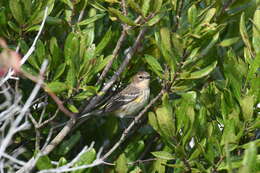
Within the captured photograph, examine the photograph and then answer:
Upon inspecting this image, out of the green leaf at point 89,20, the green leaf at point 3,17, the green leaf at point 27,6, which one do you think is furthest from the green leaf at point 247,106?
the green leaf at point 3,17

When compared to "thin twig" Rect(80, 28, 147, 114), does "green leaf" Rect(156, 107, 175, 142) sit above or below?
below

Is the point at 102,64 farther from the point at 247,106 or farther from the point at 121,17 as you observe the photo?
the point at 247,106

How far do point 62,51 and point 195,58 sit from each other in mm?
1184

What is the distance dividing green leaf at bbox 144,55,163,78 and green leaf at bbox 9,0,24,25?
1106 mm

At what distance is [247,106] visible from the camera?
13.9ft

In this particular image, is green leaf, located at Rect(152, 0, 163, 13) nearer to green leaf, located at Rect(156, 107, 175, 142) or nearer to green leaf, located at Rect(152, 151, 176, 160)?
green leaf, located at Rect(156, 107, 175, 142)

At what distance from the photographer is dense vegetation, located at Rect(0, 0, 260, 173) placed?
14.2 feet

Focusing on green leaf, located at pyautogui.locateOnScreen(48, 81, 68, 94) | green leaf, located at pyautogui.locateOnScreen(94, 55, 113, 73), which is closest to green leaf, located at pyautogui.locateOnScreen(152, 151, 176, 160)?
green leaf, located at pyautogui.locateOnScreen(94, 55, 113, 73)

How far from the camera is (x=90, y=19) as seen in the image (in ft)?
15.6

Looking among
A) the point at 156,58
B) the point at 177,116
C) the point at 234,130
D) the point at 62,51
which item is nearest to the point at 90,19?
the point at 62,51

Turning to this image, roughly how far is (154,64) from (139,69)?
1.74 ft

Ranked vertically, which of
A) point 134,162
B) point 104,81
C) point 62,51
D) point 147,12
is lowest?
point 134,162

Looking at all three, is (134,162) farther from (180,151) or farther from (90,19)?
(90,19)

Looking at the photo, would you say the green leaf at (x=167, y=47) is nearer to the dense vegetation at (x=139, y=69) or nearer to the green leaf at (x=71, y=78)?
the dense vegetation at (x=139, y=69)
